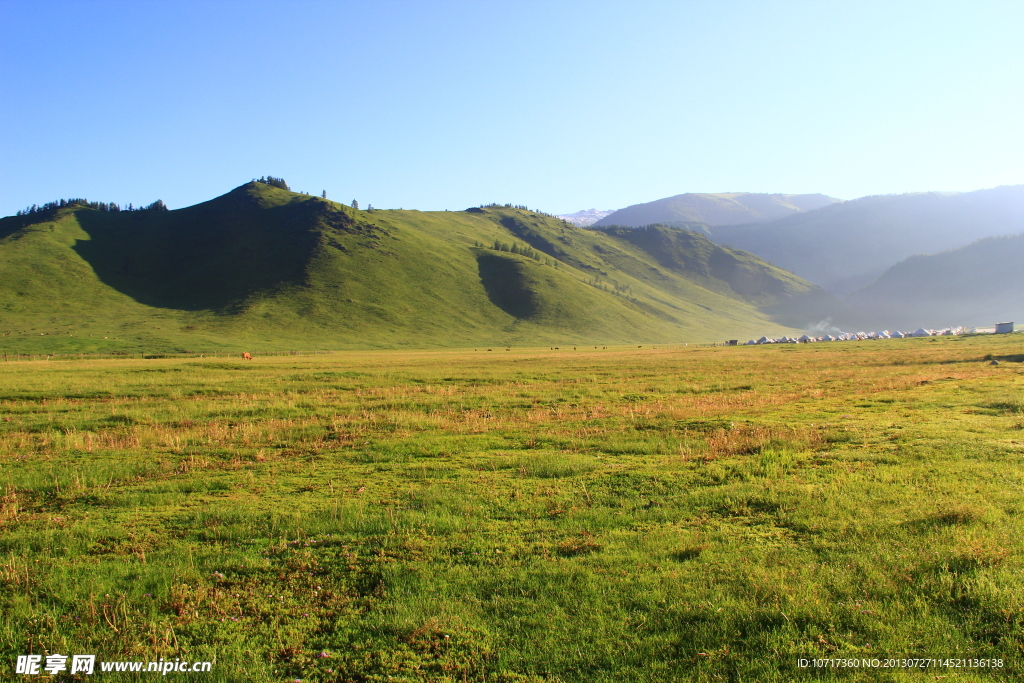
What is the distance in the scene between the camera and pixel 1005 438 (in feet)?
50.2

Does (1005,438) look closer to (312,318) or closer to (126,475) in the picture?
(126,475)

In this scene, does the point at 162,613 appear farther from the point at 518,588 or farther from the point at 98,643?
the point at 518,588

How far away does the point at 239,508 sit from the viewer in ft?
37.3

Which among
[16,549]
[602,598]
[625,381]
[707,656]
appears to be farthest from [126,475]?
[625,381]

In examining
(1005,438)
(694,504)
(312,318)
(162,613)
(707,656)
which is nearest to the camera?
(707,656)

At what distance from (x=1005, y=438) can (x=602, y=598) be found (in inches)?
572

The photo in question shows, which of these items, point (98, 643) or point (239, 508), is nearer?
point (98, 643)

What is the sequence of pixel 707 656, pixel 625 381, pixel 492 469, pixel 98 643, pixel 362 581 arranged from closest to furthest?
pixel 707 656 → pixel 98 643 → pixel 362 581 → pixel 492 469 → pixel 625 381

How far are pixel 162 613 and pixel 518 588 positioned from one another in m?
4.67

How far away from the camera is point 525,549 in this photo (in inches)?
356

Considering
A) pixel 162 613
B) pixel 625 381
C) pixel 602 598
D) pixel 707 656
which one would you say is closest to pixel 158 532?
pixel 162 613

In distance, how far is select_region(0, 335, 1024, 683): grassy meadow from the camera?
21.2ft

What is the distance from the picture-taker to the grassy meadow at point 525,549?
6449 mm

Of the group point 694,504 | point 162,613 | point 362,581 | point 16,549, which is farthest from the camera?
point 694,504
